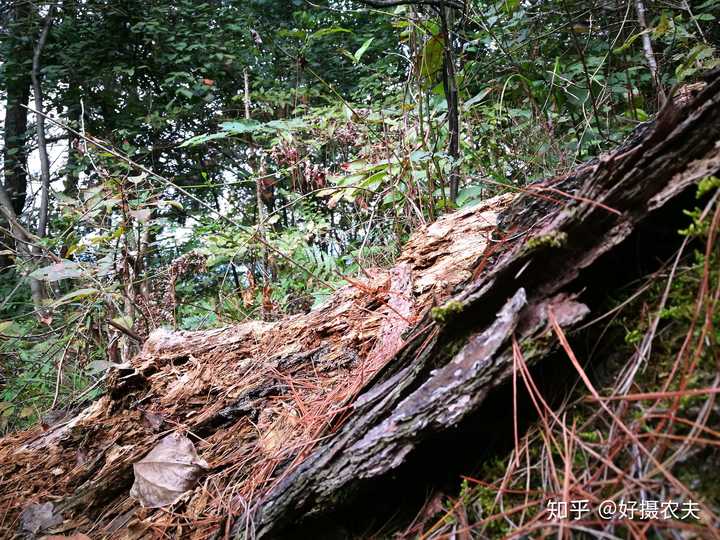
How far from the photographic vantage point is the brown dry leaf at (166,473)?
4.20ft

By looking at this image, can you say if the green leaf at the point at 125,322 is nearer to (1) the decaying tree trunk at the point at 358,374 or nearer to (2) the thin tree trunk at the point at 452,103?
(1) the decaying tree trunk at the point at 358,374

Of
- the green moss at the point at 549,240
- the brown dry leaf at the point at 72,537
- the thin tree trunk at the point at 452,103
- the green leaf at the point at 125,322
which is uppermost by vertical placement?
the thin tree trunk at the point at 452,103

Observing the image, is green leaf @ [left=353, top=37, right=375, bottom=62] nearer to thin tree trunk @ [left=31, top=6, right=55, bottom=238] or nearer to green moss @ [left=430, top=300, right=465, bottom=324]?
green moss @ [left=430, top=300, right=465, bottom=324]

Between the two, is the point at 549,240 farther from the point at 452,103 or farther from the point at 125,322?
the point at 125,322

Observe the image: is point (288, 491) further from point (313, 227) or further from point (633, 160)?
point (313, 227)

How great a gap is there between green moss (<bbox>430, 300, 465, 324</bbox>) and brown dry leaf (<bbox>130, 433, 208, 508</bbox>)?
0.88 metres

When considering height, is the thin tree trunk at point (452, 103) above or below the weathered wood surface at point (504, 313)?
above

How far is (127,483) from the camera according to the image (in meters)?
1.42

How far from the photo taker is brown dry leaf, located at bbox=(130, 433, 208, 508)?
4.20 feet

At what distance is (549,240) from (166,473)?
49.1 inches

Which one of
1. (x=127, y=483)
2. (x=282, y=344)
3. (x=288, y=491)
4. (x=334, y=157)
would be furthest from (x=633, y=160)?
(x=334, y=157)

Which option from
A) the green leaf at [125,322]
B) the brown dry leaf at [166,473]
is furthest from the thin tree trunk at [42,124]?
the brown dry leaf at [166,473]

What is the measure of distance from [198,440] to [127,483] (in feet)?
0.78

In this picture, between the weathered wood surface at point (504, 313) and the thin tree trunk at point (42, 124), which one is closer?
the weathered wood surface at point (504, 313)
